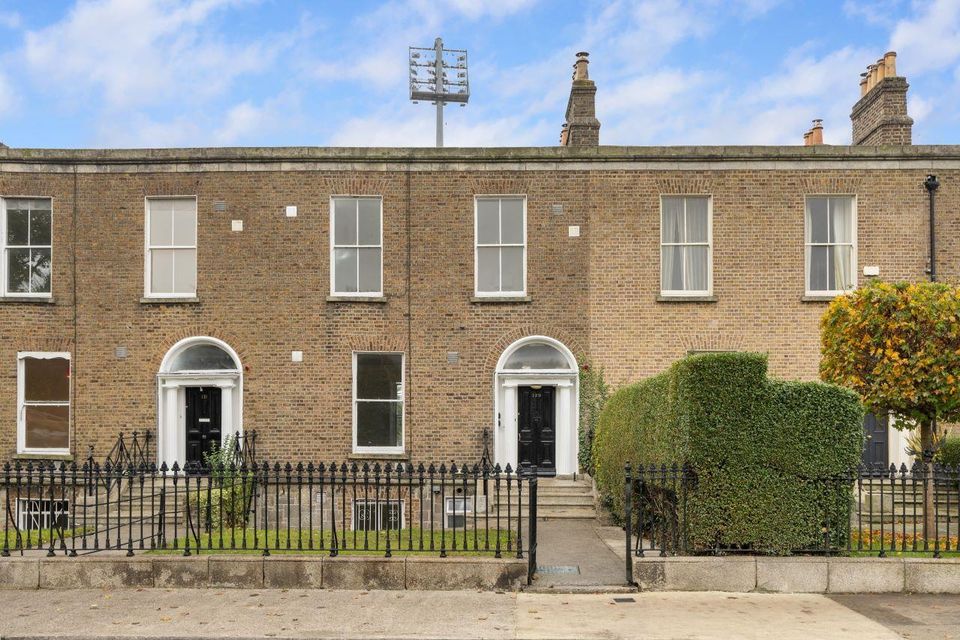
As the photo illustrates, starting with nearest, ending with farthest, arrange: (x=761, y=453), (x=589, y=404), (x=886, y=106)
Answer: (x=761, y=453) → (x=589, y=404) → (x=886, y=106)

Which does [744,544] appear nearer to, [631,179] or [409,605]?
[409,605]

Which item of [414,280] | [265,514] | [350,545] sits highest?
[414,280]

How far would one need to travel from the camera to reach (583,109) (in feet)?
65.9

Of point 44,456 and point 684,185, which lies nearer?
point 44,456

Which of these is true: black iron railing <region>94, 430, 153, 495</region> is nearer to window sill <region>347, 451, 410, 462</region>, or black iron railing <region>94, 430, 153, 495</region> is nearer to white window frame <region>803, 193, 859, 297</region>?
window sill <region>347, 451, 410, 462</region>

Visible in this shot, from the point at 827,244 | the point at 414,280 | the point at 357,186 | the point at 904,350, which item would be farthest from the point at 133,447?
the point at 827,244

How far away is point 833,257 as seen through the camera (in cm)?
1895

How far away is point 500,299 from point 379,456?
13.7 ft

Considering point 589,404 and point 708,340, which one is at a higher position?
point 708,340

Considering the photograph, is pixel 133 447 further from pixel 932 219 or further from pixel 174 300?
pixel 932 219

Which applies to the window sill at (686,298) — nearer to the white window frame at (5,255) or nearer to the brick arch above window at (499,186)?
the brick arch above window at (499,186)

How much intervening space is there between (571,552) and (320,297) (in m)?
8.63

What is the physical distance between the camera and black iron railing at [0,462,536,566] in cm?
1083

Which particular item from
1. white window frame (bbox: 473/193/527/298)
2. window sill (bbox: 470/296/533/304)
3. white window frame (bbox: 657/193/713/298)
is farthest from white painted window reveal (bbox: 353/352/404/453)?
white window frame (bbox: 657/193/713/298)
